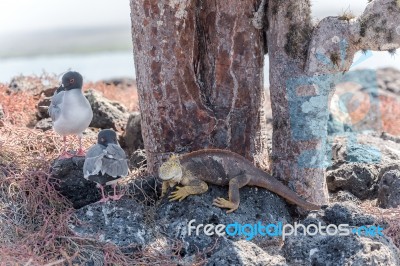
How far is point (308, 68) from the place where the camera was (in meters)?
6.04

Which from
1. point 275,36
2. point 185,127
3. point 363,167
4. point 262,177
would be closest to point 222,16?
point 275,36

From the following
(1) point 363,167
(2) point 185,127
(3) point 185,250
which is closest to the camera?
(3) point 185,250

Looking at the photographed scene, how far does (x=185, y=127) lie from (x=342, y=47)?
1.35 metres

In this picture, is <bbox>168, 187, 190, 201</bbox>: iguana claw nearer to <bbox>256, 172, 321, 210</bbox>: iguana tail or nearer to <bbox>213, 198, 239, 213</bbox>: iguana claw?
<bbox>213, 198, 239, 213</bbox>: iguana claw

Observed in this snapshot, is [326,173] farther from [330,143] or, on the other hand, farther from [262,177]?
[262,177]

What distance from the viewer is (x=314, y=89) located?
608 centimetres

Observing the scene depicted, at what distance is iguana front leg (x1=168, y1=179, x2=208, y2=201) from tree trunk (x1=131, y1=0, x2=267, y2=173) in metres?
0.60

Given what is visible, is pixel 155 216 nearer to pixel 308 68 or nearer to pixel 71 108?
pixel 71 108

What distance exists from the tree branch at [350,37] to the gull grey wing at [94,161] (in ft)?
5.63

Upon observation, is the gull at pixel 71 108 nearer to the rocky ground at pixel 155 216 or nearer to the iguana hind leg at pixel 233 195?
the rocky ground at pixel 155 216

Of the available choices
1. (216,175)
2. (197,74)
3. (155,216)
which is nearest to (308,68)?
(197,74)

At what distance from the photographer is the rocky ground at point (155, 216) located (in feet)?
16.8

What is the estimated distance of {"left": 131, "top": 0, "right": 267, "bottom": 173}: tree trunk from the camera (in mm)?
6109

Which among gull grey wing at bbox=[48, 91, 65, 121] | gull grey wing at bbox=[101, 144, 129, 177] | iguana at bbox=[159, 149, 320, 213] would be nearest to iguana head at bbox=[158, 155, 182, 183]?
iguana at bbox=[159, 149, 320, 213]
